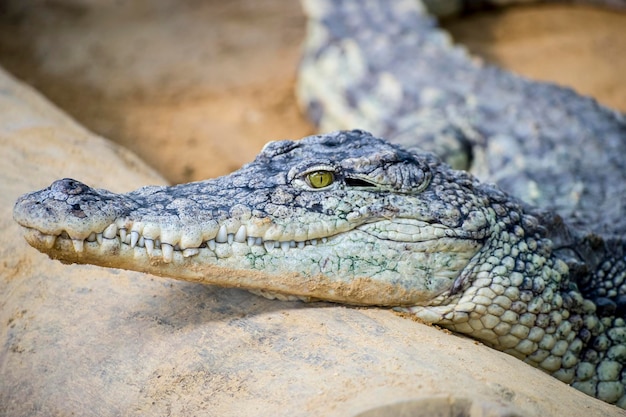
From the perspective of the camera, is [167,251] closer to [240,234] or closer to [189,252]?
[189,252]

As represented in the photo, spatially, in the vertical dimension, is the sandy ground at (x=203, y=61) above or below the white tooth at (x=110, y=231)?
above

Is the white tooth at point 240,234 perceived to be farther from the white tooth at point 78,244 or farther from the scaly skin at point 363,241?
the white tooth at point 78,244

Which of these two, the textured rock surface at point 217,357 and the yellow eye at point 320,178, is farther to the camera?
the yellow eye at point 320,178

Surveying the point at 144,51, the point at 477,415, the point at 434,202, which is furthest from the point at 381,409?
the point at 144,51

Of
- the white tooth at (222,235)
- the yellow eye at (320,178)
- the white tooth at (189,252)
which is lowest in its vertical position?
the white tooth at (189,252)

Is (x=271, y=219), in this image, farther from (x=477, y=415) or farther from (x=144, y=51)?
(x=144, y=51)

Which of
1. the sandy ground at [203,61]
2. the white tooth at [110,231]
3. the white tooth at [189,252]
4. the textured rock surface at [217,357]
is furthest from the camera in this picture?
the sandy ground at [203,61]

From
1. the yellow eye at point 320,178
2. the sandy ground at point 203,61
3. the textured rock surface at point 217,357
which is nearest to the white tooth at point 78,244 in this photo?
the textured rock surface at point 217,357

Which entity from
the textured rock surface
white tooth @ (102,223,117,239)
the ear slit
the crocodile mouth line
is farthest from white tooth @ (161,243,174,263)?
the ear slit

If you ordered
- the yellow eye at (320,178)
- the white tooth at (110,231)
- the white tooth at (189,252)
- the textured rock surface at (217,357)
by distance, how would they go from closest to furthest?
the textured rock surface at (217,357), the white tooth at (110,231), the white tooth at (189,252), the yellow eye at (320,178)
